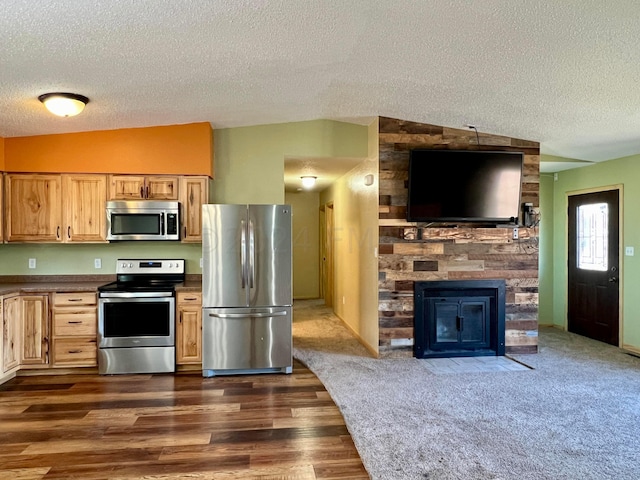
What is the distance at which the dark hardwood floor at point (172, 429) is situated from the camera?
245 centimetres

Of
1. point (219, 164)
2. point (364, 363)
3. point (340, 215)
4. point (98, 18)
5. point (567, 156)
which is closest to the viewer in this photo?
point (98, 18)

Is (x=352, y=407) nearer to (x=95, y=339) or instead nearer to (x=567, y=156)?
(x=95, y=339)

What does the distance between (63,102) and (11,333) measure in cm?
217

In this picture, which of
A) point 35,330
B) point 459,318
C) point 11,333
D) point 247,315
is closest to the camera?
point 11,333

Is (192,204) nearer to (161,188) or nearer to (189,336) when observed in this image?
(161,188)

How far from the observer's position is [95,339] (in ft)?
13.3

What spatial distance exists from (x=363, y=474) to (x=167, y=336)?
246 centimetres

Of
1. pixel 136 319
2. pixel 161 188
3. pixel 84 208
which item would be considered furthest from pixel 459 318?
pixel 84 208

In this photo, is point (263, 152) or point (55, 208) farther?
point (263, 152)

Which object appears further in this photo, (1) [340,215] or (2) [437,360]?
(1) [340,215]

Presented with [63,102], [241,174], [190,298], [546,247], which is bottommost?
[190,298]

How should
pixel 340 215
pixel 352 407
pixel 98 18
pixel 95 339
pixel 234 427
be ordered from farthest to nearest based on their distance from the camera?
pixel 340 215
pixel 95 339
pixel 352 407
pixel 234 427
pixel 98 18

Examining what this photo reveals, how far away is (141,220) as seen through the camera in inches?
166

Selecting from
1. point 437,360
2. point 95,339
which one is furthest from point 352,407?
point 95,339
